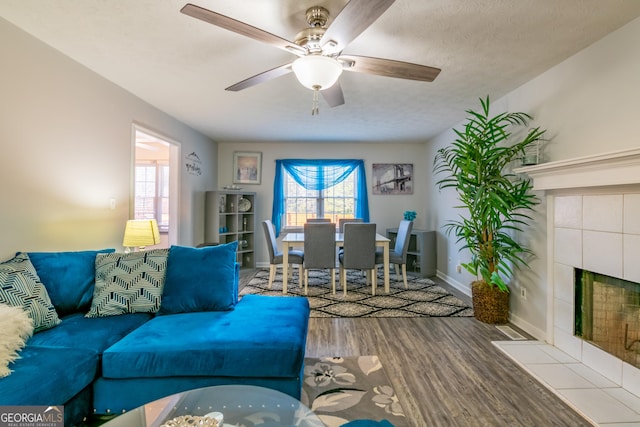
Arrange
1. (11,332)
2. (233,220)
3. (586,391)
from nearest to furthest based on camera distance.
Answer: (11,332) < (586,391) < (233,220)

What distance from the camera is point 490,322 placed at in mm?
→ 3096

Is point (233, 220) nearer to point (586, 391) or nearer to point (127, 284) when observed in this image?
point (127, 284)

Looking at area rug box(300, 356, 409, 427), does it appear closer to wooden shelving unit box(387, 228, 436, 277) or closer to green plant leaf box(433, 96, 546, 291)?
green plant leaf box(433, 96, 546, 291)

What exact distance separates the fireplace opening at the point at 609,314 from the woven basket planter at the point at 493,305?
28.4 inches

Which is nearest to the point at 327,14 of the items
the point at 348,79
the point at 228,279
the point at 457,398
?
the point at 348,79

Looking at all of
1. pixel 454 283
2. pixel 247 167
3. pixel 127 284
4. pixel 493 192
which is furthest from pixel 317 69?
pixel 247 167

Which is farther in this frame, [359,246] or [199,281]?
[359,246]

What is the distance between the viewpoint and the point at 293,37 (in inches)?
86.3

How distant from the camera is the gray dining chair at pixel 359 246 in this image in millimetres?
3963

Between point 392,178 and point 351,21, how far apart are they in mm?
4668

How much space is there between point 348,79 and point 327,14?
1.06m

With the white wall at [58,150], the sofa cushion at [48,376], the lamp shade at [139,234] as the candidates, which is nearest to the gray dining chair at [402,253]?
the lamp shade at [139,234]

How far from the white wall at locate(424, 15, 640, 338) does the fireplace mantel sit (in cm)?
22

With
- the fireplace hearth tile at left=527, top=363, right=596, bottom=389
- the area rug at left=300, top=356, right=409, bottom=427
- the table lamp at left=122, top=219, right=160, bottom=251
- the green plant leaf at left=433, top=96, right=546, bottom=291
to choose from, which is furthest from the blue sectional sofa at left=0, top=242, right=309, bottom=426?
the green plant leaf at left=433, top=96, right=546, bottom=291
